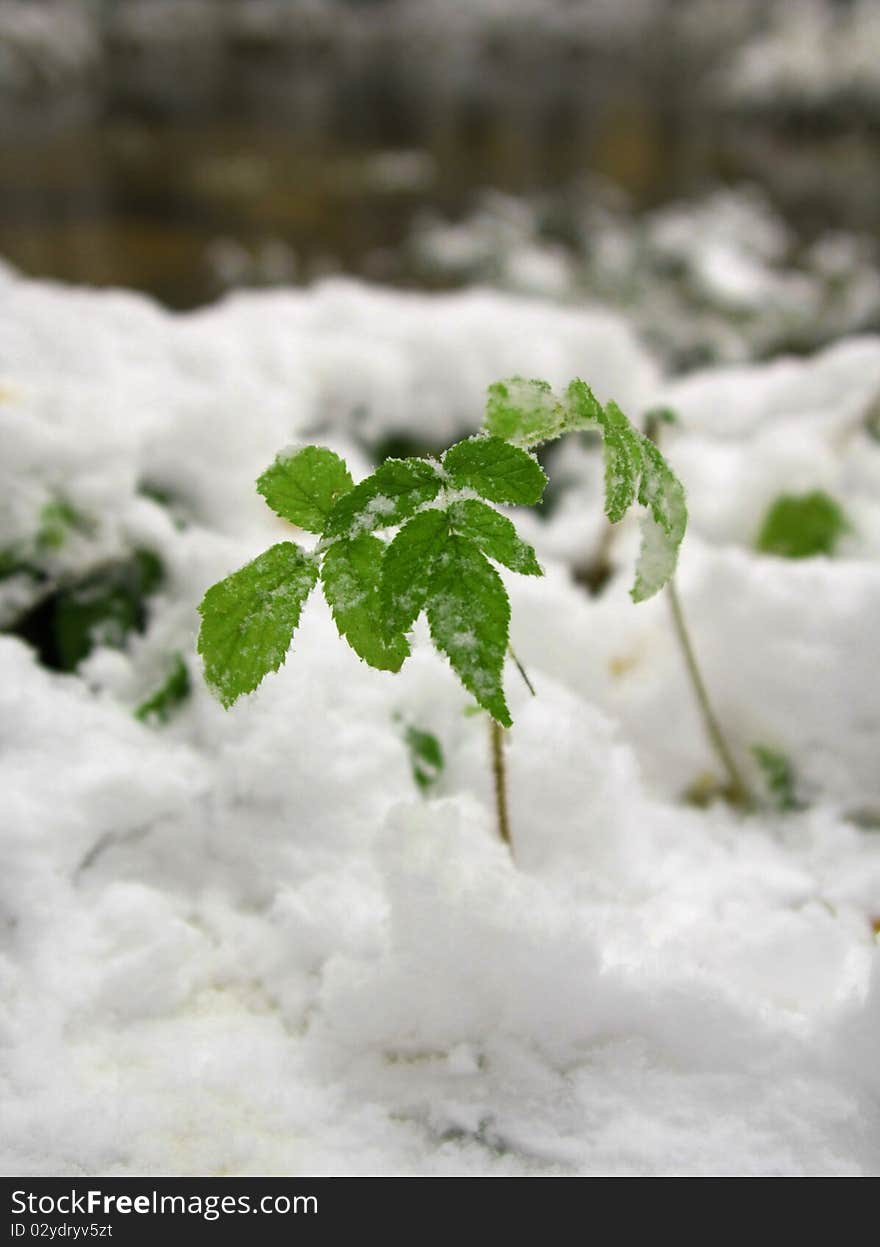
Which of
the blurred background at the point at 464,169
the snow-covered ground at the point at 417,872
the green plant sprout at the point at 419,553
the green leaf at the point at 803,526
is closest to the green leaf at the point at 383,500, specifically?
the green plant sprout at the point at 419,553

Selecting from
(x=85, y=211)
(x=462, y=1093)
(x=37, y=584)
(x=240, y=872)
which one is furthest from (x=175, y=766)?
(x=85, y=211)

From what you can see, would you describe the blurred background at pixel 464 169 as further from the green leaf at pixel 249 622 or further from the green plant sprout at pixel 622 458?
the green leaf at pixel 249 622

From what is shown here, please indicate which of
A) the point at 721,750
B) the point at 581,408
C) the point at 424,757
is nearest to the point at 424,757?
the point at 424,757

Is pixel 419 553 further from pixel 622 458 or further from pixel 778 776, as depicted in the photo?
pixel 778 776

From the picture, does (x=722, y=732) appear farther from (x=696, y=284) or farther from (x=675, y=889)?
(x=696, y=284)

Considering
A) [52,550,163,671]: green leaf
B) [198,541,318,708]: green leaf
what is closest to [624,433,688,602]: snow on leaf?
[198,541,318,708]: green leaf

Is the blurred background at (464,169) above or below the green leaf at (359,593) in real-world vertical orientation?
above
